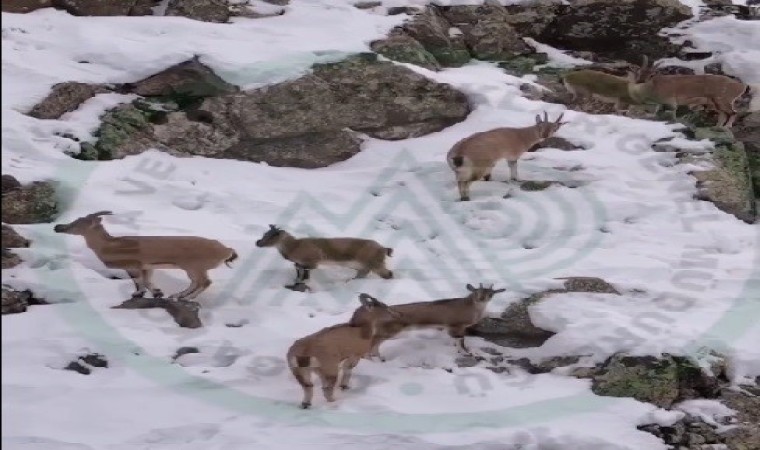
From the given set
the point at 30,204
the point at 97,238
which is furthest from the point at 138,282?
the point at 30,204

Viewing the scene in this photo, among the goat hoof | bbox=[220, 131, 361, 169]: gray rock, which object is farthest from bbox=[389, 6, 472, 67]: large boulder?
the goat hoof

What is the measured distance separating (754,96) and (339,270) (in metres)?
8.84

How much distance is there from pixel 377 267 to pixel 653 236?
3.50 m

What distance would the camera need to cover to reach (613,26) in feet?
52.2

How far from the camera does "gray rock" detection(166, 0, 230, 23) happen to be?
46.1 ft

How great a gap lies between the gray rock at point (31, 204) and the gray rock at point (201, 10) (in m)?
5.69

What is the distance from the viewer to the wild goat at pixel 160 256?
7.36m

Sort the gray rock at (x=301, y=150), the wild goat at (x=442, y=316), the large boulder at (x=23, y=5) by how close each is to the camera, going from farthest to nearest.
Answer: the large boulder at (x=23, y=5) → the gray rock at (x=301, y=150) → the wild goat at (x=442, y=316)

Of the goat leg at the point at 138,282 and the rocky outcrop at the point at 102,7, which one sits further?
the rocky outcrop at the point at 102,7

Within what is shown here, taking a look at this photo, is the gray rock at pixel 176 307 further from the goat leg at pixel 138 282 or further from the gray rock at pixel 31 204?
the gray rock at pixel 31 204

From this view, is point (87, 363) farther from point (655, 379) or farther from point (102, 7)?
point (102, 7)

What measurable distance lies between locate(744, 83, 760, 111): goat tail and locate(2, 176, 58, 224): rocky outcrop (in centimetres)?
1061

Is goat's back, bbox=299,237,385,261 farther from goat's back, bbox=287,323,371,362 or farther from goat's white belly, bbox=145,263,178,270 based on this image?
goat's back, bbox=287,323,371,362

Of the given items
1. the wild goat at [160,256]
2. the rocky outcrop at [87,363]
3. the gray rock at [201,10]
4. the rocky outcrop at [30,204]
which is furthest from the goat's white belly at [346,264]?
the gray rock at [201,10]
